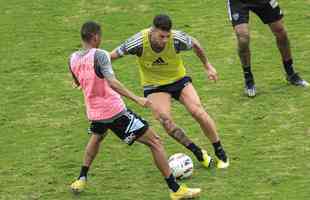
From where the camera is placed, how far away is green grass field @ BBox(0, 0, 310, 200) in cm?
902

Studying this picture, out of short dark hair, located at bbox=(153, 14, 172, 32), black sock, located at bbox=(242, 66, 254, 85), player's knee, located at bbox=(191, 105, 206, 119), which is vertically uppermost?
short dark hair, located at bbox=(153, 14, 172, 32)

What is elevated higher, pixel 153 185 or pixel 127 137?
pixel 127 137

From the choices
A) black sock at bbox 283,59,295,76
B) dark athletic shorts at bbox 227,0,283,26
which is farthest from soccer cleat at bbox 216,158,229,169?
black sock at bbox 283,59,295,76

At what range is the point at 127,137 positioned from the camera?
27.7 feet

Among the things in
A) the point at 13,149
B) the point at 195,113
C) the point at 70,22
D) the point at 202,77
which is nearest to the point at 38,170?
the point at 13,149

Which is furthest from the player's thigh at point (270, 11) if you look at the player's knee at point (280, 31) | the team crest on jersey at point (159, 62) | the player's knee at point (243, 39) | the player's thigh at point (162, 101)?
the player's thigh at point (162, 101)

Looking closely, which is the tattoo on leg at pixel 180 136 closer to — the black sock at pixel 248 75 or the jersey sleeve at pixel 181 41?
the jersey sleeve at pixel 181 41

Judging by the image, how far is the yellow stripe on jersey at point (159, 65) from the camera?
9031 millimetres

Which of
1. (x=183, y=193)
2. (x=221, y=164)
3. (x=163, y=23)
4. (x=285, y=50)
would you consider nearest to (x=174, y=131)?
(x=221, y=164)

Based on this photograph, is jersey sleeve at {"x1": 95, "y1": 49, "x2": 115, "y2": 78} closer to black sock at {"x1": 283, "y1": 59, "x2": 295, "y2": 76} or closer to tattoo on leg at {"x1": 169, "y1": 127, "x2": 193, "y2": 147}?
tattoo on leg at {"x1": 169, "y1": 127, "x2": 193, "y2": 147}

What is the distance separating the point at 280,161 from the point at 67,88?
477 cm

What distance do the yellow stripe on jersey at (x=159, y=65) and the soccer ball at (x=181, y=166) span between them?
37.3 inches

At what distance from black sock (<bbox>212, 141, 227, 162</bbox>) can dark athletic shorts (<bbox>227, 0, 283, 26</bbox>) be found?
282 cm

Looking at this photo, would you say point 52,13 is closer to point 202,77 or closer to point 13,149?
point 202,77
